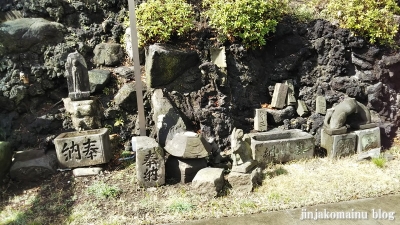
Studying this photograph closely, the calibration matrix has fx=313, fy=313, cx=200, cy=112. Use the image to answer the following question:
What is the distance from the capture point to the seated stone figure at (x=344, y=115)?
263 inches

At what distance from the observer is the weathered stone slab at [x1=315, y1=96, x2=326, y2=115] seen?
758 centimetres

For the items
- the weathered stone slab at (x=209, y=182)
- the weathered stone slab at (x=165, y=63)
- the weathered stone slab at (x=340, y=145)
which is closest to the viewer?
the weathered stone slab at (x=209, y=182)

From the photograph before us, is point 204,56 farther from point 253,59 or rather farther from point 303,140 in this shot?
point 303,140

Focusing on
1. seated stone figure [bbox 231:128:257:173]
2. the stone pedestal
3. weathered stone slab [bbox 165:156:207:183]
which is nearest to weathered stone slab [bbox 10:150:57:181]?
the stone pedestal

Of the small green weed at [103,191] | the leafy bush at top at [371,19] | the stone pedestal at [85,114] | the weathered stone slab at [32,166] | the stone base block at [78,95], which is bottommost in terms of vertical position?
the small green weed at [103,191]

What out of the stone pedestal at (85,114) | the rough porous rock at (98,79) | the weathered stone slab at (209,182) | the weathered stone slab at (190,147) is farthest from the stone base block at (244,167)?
the rough porous rock at (98,79)

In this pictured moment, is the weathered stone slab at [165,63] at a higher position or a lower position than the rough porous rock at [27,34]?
lower

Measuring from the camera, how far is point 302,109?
25.0 ft

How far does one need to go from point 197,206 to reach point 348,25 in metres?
5.77

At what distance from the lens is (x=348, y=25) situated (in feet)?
25.1

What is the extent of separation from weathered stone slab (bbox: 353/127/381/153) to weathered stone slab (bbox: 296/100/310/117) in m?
1.24

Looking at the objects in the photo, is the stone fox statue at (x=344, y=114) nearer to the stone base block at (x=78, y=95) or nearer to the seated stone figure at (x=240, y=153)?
the seated stone figure at (x=240, y=153)

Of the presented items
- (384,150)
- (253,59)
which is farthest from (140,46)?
(384,150)

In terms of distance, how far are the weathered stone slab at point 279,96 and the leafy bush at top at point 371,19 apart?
2169 mm
